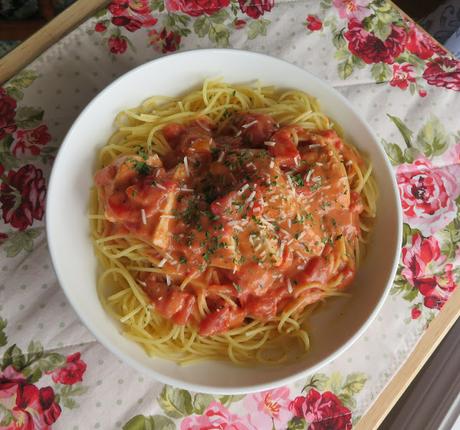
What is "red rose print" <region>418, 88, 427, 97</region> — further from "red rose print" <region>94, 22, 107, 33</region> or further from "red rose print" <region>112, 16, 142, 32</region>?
"red rose print" <region>94, 22, 107, 33</region>

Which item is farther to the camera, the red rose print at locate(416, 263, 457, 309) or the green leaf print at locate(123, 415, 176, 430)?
the red rose print at locate(416, 263, 457, 309)

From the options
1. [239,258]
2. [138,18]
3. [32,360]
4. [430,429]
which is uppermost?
[138,18]

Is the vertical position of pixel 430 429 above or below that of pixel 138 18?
below

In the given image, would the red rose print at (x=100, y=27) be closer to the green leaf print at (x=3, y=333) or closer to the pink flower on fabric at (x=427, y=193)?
the green leaf print at (x=3, y=333)

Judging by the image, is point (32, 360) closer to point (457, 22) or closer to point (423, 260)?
point (423, 260)

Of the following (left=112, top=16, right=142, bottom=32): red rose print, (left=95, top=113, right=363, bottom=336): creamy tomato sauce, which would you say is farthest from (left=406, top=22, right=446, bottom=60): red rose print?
(left=112, top=16, right=142, bottom=32): red rose print

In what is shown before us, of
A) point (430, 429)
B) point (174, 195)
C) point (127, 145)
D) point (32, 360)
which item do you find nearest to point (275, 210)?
point (174, 195)

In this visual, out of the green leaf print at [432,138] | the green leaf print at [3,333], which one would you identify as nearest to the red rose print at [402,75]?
the green leaf print at [432,138]
